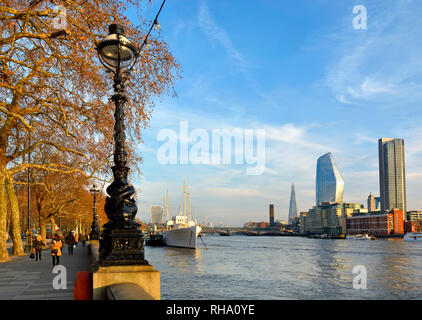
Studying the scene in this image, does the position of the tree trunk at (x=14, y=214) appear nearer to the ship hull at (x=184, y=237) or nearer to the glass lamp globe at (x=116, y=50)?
the glass lamp globe at (x=116, y=50)

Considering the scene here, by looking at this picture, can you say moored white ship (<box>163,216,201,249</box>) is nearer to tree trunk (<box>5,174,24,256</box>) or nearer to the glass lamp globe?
tree trunk (<box>5,174,24,256</box>)

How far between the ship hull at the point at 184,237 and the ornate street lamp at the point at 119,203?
90.0 m

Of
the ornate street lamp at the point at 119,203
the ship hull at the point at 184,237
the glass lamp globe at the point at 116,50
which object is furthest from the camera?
the ship hull at the point at 184,237

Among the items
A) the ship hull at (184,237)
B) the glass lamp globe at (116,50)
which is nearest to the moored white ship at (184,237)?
the ship hull at (184,237)

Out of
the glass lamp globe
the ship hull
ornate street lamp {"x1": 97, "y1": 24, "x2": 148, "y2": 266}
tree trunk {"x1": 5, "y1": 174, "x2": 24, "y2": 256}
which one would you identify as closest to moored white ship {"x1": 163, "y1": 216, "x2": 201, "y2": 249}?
the ship hull

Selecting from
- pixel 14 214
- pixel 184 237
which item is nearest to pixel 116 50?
pixel 14 214

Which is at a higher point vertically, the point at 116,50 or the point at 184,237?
the point at 116,50

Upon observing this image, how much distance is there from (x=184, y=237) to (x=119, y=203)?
96420 millimetres

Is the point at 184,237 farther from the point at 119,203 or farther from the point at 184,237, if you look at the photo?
the point at 119,203

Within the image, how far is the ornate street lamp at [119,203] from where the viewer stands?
7.82 metres

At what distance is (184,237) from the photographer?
102625mm
